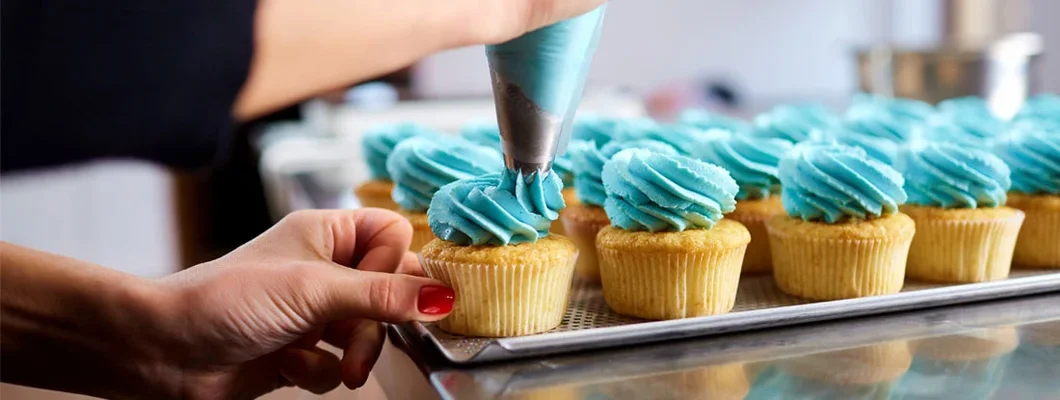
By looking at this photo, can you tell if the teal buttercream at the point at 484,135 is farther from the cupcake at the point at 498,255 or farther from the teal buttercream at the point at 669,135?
the cupcake at the point at 498,255

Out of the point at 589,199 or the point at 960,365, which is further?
the point at 589,199

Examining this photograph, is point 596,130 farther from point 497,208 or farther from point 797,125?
point 497,208

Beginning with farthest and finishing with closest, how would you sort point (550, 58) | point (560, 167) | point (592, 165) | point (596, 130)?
point (596, 130) < point (560, 167) < point (592, 165) < point (550, 58)

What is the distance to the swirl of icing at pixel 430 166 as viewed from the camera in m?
1.64

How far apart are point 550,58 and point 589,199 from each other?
0.61 meters

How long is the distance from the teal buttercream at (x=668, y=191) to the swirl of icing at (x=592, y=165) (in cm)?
21

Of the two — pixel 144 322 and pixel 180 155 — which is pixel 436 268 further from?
pixel 180 155

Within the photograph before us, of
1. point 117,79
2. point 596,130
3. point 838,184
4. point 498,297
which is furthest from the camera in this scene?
point 596,130

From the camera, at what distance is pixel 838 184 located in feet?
4.59

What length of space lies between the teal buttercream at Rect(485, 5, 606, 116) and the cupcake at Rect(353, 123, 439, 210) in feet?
3.00

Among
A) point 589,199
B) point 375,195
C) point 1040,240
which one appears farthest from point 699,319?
point 375,195

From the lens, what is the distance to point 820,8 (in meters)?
6.66

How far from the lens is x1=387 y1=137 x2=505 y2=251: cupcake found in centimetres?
164

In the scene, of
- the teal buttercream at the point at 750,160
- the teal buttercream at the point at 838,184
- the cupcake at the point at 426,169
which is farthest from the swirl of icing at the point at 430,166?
the teal buttercream at the point at 838,184
